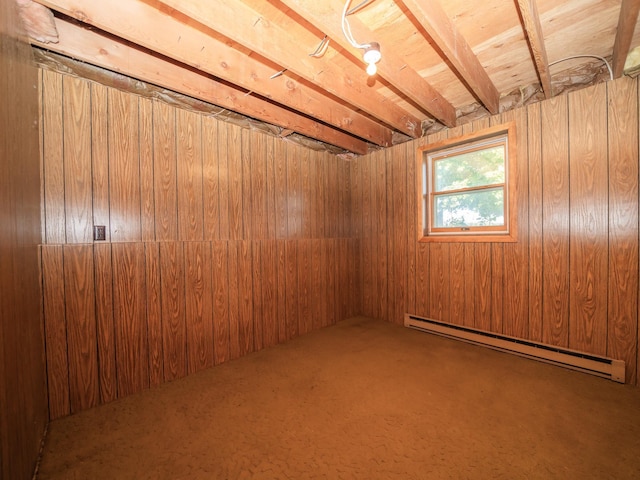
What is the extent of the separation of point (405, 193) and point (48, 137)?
2979 mm

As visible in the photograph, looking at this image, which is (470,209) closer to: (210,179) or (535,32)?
(535,32)

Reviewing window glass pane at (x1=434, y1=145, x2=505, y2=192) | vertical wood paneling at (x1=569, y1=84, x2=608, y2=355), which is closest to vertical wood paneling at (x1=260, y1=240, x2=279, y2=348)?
window glass pane at (x1=434, y1=145, x2=505, y2=192)

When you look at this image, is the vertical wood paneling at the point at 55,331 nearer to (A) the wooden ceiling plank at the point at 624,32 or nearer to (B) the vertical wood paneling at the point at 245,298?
(B) the vertical wood paneling at the point at 245,298

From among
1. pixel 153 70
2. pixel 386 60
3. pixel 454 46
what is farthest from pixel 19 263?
pixel 454 46

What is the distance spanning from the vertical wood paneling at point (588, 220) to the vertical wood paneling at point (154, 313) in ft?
10.2

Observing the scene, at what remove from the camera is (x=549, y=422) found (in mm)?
1441

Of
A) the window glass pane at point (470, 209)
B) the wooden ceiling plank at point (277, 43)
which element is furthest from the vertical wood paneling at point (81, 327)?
the window glass pane at point (470, 209)

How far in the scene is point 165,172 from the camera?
1.95 meters

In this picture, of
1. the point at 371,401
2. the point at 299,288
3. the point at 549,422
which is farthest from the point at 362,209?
the point at 549,422

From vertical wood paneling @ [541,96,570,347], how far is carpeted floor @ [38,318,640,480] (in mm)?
373

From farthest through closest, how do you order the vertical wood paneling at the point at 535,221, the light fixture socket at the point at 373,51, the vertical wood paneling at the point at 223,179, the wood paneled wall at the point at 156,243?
1. the vertical wood paneling at the point at 223,179
2. the vertical wood paneling at the point at 535,221
3. the wood paneled wall at the point at 156,243
4. the light fixture socket at the point at 373,51

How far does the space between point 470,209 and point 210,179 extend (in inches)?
98.4

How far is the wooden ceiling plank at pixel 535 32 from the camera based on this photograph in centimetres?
133

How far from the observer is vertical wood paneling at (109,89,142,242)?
1.74 metres
